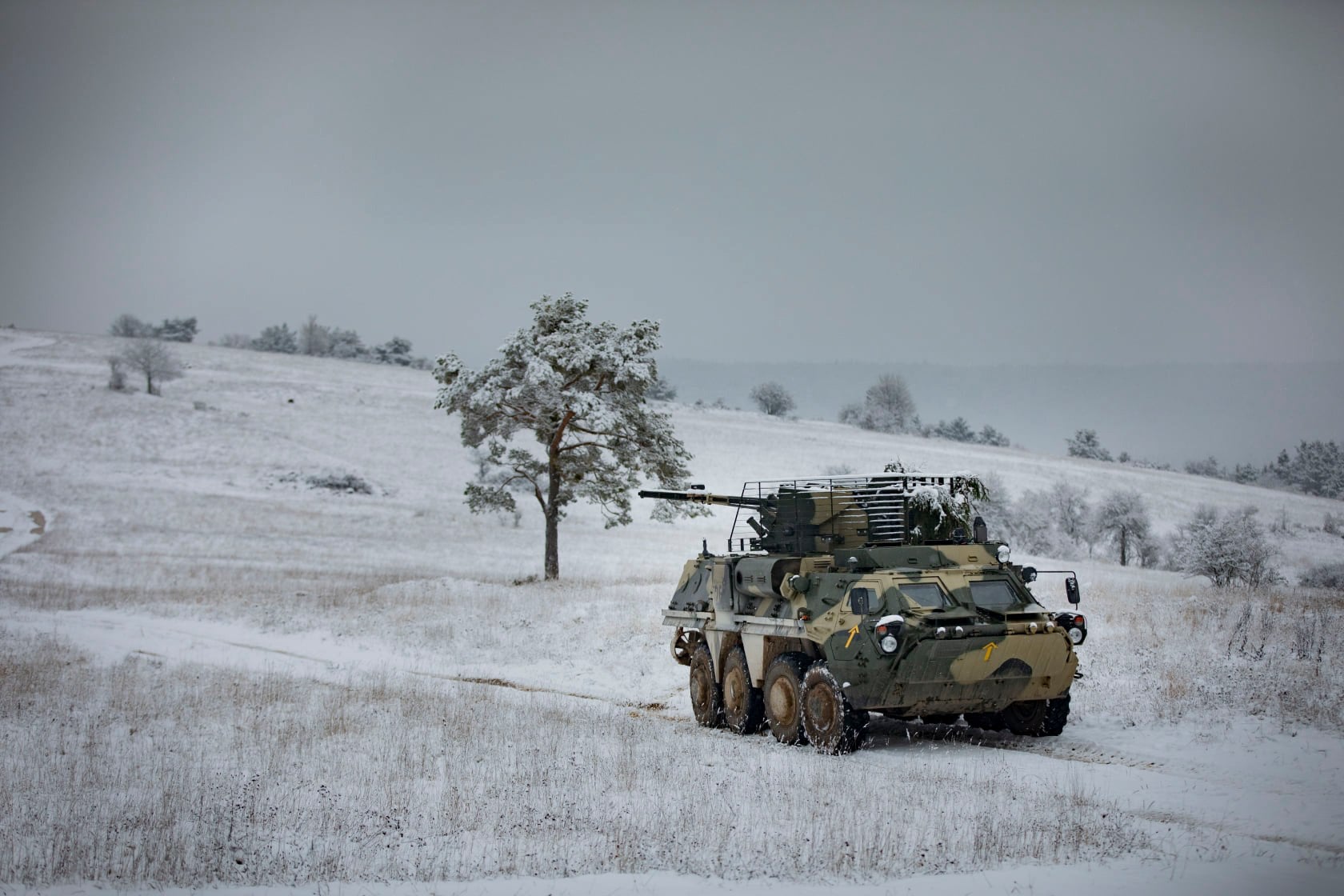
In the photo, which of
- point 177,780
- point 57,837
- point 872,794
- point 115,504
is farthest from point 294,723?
point 115,504

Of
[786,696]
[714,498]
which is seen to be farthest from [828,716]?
[714,498]

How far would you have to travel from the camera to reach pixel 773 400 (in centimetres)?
10094

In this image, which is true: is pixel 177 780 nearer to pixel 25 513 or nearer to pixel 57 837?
pixel 57 837

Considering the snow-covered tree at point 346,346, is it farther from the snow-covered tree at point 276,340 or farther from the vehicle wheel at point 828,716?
the vehicle wheel at point 828,716

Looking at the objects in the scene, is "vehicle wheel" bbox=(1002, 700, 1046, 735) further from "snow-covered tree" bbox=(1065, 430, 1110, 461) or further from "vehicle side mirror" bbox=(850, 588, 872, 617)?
"snow-covered tree" bbox=(1065, 430, 1110, 461)

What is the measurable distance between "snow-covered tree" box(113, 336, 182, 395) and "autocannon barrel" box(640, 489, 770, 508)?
216ft

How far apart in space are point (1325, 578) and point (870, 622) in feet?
84.9

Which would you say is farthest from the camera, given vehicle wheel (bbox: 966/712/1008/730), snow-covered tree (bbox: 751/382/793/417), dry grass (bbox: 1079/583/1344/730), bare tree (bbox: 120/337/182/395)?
snow-covered tree (bbox: 751/382/793/417)

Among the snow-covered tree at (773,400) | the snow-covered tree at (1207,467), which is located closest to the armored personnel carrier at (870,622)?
the snow-covered tree at (1207,467)

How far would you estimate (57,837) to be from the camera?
9586mm

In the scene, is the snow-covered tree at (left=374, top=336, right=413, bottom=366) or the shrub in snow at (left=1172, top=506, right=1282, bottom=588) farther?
the snow-covered tree at (left=374, top=336, right=413, bottom=366)

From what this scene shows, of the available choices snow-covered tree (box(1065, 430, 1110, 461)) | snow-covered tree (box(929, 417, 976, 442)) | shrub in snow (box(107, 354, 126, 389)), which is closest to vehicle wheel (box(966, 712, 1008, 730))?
shrub in snow (box(107, 354, 126, 389))

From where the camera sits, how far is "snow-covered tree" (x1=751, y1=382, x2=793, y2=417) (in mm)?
100812

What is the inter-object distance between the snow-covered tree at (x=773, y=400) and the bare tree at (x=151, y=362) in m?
46.3
